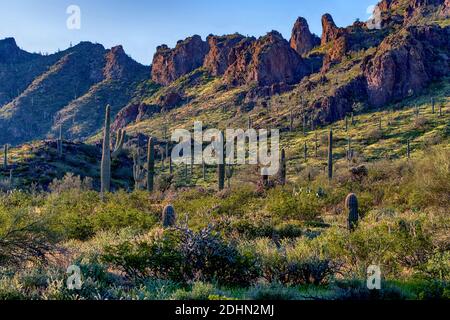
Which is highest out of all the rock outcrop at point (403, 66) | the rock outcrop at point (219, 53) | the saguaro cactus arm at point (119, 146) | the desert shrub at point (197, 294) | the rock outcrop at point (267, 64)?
the rock outcrop at point (219, 53)

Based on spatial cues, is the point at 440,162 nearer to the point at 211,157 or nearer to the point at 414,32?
the point at 211,157

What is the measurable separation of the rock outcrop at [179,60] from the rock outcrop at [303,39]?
27.3m

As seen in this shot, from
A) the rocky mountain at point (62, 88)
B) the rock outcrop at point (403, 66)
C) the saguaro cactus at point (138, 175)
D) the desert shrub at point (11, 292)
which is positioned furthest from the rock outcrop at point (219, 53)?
the desert shrub at point (11, 292)

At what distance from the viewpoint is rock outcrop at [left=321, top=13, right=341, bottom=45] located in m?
123

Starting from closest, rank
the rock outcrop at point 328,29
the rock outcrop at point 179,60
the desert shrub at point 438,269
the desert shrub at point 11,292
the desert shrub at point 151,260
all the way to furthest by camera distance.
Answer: the desert shrub at point 11,292
the desert shrub at point 438,269
the desert shrub at point 151,260
the rock outcrop at point 328,29
the rock outcrop at point 179,60

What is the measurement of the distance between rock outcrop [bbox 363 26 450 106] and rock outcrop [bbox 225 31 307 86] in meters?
28.1

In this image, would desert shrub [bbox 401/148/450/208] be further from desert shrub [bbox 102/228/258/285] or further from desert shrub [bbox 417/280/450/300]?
desert shrub [bbox 102/228/258/285]

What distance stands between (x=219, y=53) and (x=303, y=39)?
80.7ft

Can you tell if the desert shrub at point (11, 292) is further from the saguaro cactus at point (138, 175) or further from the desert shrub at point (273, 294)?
the saguaro cactus at point (138, 175)

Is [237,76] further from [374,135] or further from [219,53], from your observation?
[374,135]

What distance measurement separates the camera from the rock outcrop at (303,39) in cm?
13138

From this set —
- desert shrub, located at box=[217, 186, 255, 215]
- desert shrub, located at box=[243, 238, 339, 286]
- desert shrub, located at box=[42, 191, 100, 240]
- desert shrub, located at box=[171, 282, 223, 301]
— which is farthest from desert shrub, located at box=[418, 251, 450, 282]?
desert shrub, located at box=[217, 186, 255, 215]

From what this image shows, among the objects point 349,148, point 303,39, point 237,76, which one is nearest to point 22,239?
point 349,148

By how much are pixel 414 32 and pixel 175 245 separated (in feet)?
279
